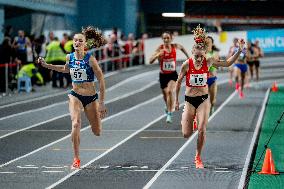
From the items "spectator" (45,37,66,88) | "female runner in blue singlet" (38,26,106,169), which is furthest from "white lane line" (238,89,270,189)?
"spectator" (45,37,66,88)

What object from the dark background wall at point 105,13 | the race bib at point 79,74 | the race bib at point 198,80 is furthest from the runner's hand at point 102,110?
the dark background wall at point 105,13

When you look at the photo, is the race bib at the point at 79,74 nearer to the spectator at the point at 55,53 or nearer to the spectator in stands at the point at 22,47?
the spectator in stands at the point at 22,47

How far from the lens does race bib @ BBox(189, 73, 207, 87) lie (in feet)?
46.0

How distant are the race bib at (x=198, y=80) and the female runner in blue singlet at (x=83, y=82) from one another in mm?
1493

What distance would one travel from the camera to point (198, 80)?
14102 mm

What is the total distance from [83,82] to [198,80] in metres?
1.83

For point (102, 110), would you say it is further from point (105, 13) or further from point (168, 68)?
point (105, 13)

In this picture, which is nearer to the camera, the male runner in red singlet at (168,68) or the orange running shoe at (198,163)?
the orange running shoe at (198,163)

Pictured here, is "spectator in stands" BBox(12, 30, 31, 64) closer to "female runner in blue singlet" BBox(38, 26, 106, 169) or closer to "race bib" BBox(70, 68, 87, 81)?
"female runner in blue singlet" BBox(38, 26, 106, 169)

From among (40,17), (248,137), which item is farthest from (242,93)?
(40,17)

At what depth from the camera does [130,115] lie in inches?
938

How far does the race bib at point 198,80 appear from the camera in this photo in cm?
1403

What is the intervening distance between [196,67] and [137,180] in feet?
8.02

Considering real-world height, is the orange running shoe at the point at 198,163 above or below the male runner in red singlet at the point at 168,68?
below
